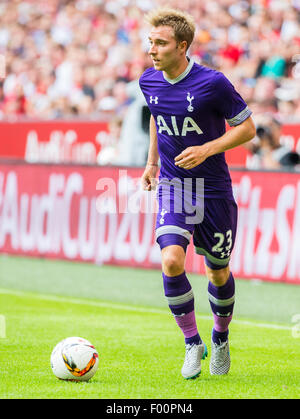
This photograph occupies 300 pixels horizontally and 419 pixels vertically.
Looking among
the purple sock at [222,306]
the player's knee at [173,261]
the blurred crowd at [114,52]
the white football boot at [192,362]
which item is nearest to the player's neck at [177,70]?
the player's knee at [173,261]

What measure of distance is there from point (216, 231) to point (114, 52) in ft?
48.5

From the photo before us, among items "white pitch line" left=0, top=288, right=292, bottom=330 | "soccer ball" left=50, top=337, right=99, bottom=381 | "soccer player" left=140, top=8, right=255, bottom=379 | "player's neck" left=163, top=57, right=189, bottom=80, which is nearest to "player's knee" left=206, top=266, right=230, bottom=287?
"soccer player" left=140, top=8, right=255, bottom=379

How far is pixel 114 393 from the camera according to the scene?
5.94 meters

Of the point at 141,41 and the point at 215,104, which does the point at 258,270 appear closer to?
the point at 215,104

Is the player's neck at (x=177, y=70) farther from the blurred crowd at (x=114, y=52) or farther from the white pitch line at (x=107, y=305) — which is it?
the blurred crowd at (x=114, y=52)

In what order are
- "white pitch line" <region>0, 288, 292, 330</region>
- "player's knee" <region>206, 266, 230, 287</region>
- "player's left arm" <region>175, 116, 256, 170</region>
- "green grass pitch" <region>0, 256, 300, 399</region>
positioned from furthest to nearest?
"white pitch line" <region>0, 288, 292, 330</region> < "player's knee" <region>206, 266, 230, 287</region> < "player's left arm" <region>175, 116, 256, 170</region> < "green grass pitch" <region>0, 256, 300, 399</region>

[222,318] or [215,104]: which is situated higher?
[215,104]

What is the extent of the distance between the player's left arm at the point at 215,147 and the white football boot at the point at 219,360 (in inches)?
56.3

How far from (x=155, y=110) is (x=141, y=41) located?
13.7 metres

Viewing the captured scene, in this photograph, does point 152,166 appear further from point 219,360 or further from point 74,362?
point 74,362

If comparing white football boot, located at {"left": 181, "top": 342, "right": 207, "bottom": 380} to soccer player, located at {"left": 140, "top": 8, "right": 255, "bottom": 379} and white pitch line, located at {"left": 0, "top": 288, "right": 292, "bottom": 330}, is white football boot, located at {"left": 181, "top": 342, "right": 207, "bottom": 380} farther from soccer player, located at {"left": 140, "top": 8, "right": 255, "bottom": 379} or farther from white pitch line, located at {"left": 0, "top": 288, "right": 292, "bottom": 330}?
white pitch line, located at {"left": 0, "top": 288, "right": 292, "bottom": 330}

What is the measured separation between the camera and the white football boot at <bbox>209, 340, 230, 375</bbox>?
6.82 m

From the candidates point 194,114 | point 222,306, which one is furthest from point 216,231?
point 194,114
